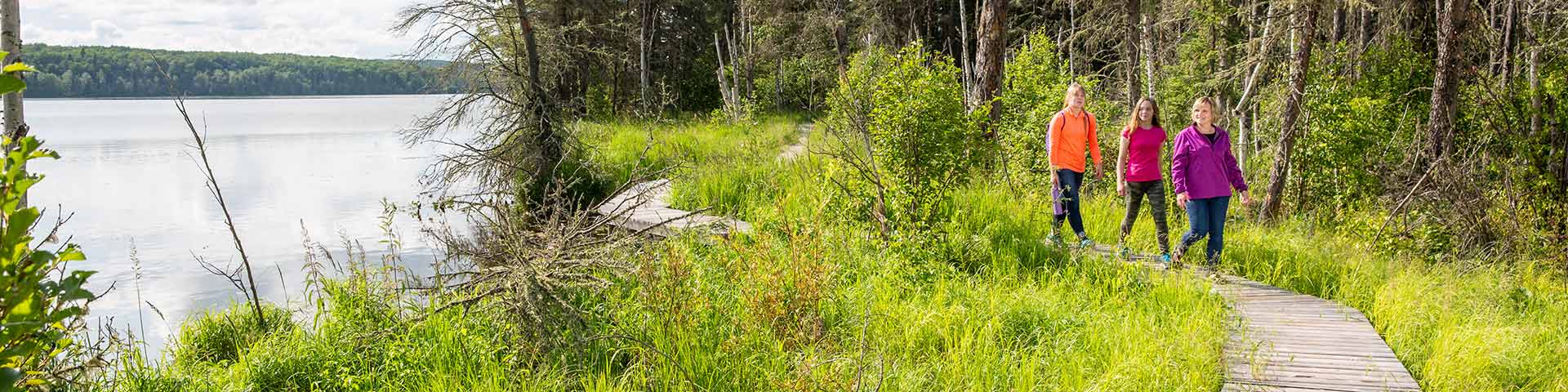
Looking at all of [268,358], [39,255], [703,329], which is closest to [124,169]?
[268,358]

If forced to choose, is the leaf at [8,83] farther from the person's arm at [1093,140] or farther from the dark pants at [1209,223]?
the person's arm at [1093,140]

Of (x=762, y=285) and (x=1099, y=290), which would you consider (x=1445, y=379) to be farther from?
(x=762, y=285)

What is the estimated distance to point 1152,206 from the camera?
7.19m

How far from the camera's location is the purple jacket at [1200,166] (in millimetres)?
6738

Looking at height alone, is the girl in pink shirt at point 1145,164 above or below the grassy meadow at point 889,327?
above

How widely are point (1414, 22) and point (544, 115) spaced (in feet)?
32.5

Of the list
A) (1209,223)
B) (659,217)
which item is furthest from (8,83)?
(659,217)

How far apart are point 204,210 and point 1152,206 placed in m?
14.6

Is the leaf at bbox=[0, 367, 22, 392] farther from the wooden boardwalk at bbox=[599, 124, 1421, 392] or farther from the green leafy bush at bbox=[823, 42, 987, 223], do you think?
the green leafy bush at bbox=[823, 42, 987, 223]

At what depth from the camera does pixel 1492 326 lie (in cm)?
557

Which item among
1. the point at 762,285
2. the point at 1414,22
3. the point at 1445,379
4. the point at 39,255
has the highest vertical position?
the point at 1414,22

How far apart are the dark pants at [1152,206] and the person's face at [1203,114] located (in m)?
0.54

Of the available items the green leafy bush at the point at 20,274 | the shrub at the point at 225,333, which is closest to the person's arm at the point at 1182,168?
the shrub at the point at 225,333

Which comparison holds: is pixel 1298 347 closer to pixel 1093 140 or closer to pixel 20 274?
pixel 1093 140
